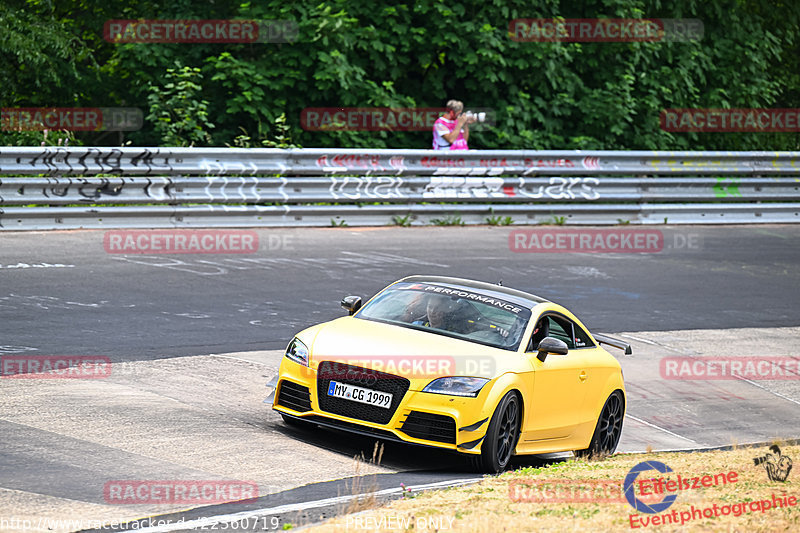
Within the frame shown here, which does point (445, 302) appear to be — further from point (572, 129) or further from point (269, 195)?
point (572, 129)

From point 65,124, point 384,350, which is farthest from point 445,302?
point 65,124

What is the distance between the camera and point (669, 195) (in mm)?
23094

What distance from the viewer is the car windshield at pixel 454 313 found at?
9.52 meters

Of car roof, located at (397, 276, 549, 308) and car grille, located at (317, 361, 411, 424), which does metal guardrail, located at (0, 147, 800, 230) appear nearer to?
car roof, located at (397, 276, 549, 308)

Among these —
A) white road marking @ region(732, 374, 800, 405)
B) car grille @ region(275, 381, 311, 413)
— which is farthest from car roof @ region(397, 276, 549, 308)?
white road marking @ region(732, 374, 800, 405)

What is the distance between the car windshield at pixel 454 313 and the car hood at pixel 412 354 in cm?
20

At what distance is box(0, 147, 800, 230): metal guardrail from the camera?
17.4 m

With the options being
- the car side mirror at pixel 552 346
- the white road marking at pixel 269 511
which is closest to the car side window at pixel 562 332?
the car side mirror at pixel 552 346

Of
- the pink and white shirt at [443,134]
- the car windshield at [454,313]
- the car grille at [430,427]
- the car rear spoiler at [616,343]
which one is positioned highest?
the pink and white shirt at [443,134]

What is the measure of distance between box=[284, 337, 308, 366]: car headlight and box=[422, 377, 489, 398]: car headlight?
105cm

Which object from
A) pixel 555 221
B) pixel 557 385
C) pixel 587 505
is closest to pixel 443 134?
pixel 555 221

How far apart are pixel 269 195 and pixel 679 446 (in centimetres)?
987

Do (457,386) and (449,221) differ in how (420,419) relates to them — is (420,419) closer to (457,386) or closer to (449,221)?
(457,386)

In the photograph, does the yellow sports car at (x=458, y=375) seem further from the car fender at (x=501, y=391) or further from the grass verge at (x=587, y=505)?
the grass verge at (x=587, y=505)
